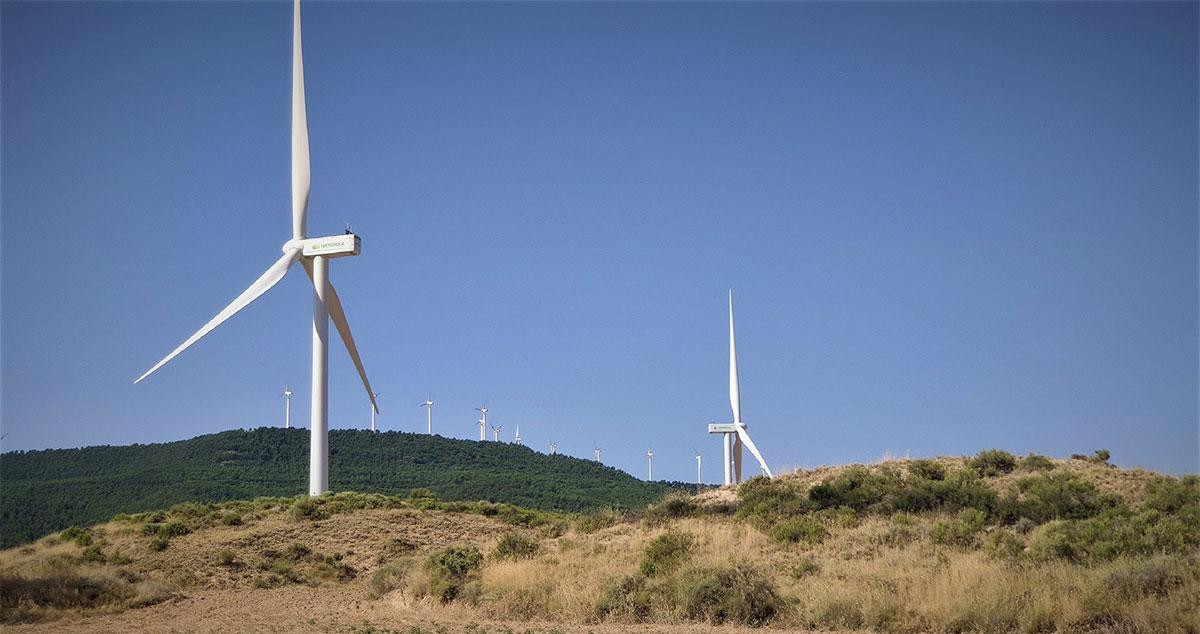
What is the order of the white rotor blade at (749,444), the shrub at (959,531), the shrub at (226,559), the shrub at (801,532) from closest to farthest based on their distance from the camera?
the shrub at (959,531) → the shrub at (801,532) → the shrub at (226,559) → the white rotor blade at (749,444)

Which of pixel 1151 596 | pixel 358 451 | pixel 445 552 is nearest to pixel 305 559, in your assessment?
pixel 445 552

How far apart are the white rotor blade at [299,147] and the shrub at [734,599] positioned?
33.1 metres

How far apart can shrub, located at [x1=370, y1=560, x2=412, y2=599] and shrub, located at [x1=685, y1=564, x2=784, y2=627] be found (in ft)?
32.6

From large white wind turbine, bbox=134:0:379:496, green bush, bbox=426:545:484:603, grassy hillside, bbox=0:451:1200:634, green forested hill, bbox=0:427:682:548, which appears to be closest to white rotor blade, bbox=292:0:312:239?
large white wind turbine, bbox=134:0:379:496

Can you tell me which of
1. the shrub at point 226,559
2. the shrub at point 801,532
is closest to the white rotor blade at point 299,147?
the shrub at point 226,559

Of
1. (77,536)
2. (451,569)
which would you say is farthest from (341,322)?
(451,569)

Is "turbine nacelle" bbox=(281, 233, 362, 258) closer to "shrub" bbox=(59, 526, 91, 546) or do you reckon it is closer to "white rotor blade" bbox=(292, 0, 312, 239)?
"white rotor blade" bbox=(292, 0, 312, 239)

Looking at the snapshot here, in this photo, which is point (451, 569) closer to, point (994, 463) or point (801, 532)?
point (801, 532)

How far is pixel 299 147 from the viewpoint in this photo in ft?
165

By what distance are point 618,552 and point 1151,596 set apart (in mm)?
14470

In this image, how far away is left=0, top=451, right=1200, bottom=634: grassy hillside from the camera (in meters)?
20.3

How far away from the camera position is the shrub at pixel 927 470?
37.0 meters

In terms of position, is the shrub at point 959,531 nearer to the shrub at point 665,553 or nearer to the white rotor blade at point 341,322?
the shrub at point 665,553

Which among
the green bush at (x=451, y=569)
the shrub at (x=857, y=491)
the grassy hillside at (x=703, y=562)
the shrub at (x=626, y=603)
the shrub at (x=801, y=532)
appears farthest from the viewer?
the shrub at (x=857, y=491)
